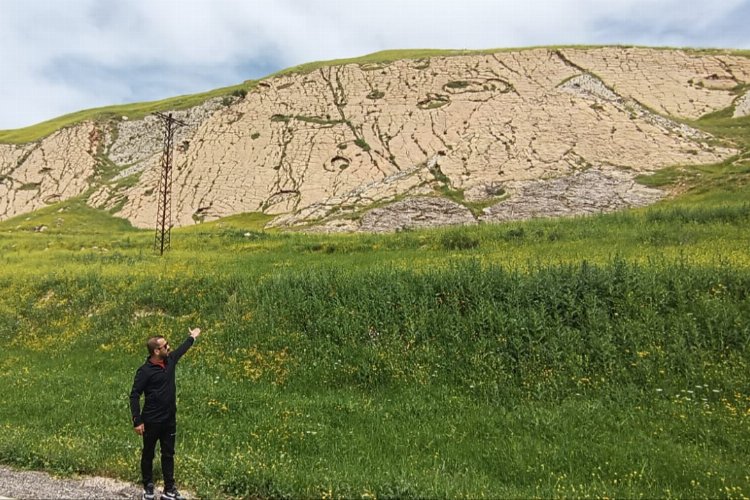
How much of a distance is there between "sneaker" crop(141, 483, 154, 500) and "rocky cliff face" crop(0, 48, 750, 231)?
2627 cm

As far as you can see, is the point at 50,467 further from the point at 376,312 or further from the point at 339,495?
the point at 376,312

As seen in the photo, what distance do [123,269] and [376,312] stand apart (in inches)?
525

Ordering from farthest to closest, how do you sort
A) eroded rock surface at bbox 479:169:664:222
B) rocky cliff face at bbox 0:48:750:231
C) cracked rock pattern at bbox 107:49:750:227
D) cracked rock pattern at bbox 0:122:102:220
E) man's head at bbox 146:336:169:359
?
cracked rock pattern at bbox 0:122:102:220, cracked rock pattern at bbox 107:49:750:227, rocky cliff face at bbox 0:48:750:231, eroded rock surface at bbox 479:169:664:222, man's head at bbox 146:336:169:359

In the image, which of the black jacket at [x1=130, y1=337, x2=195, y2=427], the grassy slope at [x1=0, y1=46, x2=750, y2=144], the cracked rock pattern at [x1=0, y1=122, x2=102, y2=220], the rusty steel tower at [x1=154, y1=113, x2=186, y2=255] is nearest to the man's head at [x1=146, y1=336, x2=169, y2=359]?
the black jacket at [x1=130, y1=337, x2=195, y2=427]

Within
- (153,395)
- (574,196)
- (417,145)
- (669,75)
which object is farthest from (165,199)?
(669,75)

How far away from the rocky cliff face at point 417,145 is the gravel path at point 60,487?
26020 mm

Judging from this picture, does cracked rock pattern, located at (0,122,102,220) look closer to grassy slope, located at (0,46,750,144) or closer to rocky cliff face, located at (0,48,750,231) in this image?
rocky cliff face, located at (0,48,750,231)

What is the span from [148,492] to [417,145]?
42.9 m

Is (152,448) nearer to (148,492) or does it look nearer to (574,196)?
(148,492)

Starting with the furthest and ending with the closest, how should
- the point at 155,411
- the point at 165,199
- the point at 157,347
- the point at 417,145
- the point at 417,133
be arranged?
the point at 417,133 < the point at 417,145 < the point at 165,199 < the point at 157,347 < the point at 155,411

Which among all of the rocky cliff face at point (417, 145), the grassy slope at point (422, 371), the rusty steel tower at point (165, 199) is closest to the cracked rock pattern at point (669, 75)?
the rocky cliff face at point (417, 145)

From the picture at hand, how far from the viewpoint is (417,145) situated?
153 feet

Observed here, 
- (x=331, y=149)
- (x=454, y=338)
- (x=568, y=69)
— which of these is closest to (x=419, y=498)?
(x=454, y=338)

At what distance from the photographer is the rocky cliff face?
115 ft
